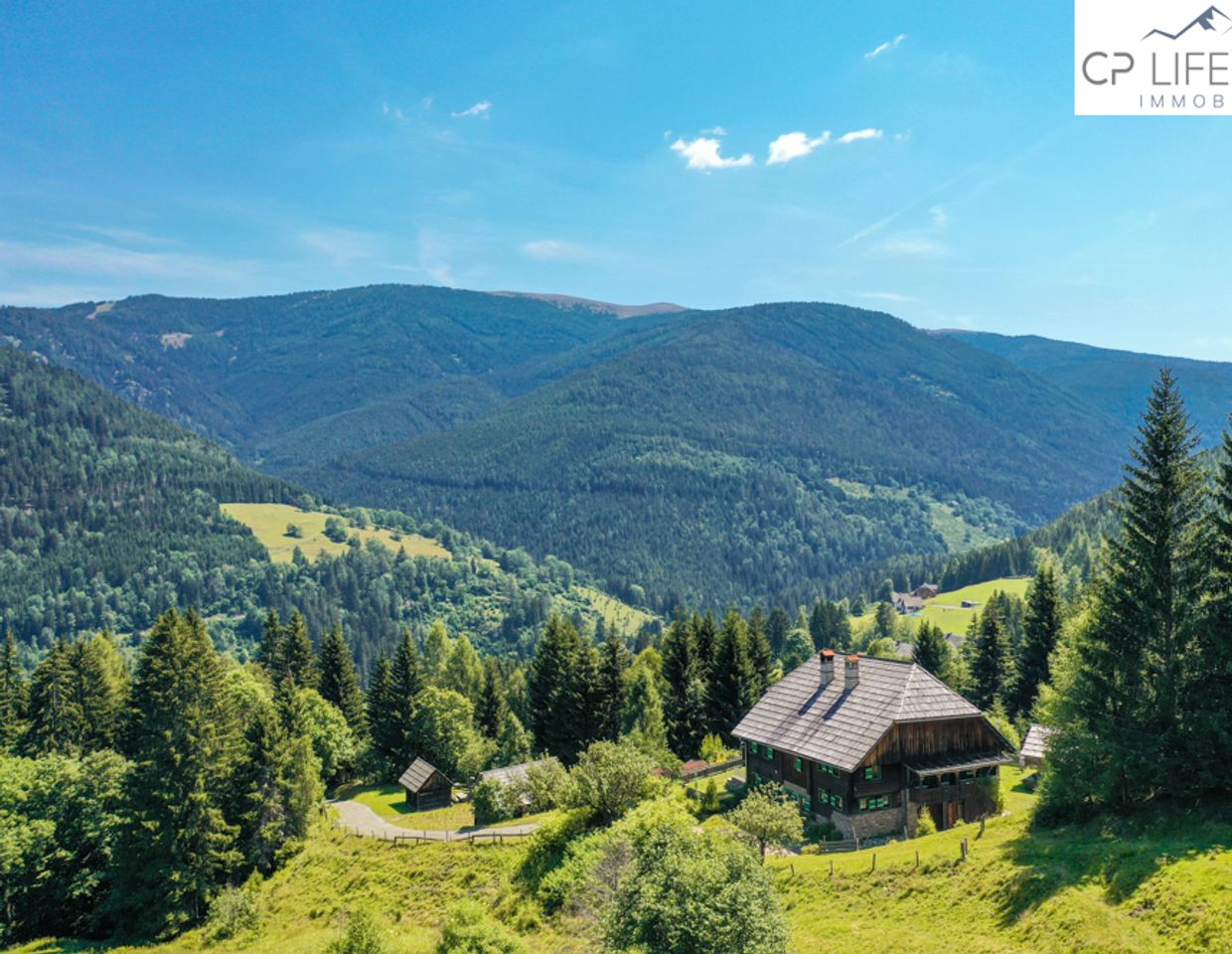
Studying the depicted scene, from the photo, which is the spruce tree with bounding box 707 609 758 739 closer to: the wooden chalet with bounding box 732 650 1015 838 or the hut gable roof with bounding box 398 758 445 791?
the wooden chalet with bounding box 732 650 1015 838

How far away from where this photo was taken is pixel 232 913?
54406 millimetres

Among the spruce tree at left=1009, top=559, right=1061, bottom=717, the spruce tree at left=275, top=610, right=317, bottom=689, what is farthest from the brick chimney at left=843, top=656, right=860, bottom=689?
the spruce tree at left=275, top=610, right=317, bottom=689

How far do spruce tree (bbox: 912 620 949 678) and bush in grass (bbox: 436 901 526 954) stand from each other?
6723 centimetres

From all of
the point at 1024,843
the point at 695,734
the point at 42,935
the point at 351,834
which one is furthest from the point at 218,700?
the point at 1024,843

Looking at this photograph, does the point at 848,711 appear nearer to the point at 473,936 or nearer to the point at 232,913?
the point at 473,936

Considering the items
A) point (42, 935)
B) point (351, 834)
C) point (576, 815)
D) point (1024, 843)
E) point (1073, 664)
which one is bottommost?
point (42, 935)

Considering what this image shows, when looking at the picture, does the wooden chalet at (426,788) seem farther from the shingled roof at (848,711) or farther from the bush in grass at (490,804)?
the shingled roof at (848,711)

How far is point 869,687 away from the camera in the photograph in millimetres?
54625

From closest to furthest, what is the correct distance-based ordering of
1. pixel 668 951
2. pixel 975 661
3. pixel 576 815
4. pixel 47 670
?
pixel 668 951, pixel 576 815, pixel 47 670, pixel 975 661

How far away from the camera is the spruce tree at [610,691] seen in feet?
236

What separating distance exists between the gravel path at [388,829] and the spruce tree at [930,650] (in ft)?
167

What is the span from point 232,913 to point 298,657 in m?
37.2

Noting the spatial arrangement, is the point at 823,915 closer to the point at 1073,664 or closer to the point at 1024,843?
the point at 1024,843

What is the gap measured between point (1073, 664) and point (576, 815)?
28.9 m
